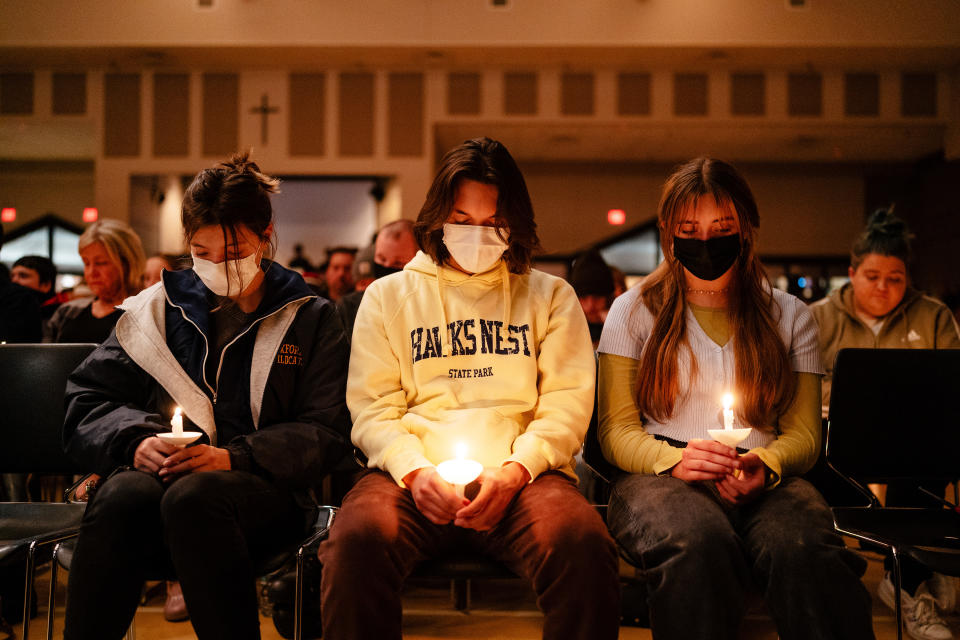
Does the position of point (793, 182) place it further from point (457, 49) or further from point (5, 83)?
point (5, 83)

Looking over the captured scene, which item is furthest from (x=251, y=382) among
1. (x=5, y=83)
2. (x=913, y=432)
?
(x=5, y=83)

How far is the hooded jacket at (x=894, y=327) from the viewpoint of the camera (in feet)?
10.7

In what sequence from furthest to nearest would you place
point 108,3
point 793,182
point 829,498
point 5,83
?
1. point 793,182
2. point 5,83
3. point 108,3
4. point 829,498

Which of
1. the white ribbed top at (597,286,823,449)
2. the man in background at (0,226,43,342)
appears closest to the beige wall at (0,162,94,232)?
the man in background at (0,226,43,342)

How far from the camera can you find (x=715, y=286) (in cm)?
223

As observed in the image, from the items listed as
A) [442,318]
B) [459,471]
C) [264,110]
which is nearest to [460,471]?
[459,471]

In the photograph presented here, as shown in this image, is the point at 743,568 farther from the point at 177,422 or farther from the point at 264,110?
the point at 264,110

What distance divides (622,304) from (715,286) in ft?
0.95

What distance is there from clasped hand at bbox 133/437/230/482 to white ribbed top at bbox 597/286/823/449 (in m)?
1.13

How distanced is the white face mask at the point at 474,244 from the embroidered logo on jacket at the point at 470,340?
0.17 metres

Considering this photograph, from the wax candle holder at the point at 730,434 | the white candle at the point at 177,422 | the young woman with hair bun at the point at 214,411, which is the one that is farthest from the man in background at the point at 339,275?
the wax candle holder at the point at 730,434

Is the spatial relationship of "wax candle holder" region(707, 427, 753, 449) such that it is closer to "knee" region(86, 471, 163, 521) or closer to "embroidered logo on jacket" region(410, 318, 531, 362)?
"embroidered logo on jacket" region(410, 318, 531, 362)

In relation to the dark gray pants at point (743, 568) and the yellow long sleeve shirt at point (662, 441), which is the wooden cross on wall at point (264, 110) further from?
the dark gray pants at point (743, 568)

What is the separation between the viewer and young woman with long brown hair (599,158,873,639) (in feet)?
5.27
